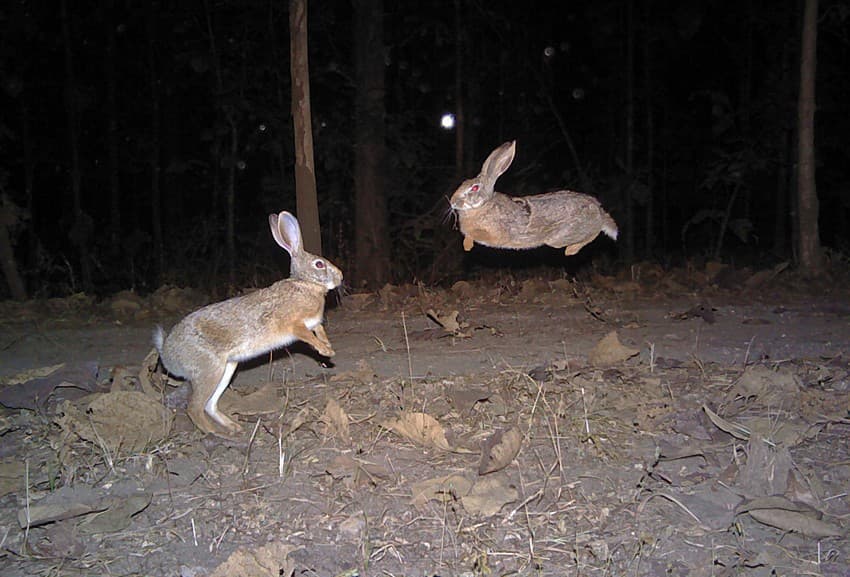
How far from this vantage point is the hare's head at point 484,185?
5.96m

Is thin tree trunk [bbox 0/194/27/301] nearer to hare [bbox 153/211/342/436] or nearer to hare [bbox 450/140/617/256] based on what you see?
hare [bbox 153/211/342/436]

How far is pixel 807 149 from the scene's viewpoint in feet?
41.2

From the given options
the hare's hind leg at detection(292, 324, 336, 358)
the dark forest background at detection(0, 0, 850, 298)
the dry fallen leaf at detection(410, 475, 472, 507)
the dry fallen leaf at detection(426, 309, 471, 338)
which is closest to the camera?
the dry fallen leaf at detection(410, 475, 472, 507)

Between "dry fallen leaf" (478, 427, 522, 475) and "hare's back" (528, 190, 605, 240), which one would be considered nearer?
"dry fallen leaf" (478, 427, 522, 475)

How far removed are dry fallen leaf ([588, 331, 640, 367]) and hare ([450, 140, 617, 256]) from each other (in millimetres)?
1008

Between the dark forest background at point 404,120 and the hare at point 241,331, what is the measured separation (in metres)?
6.40

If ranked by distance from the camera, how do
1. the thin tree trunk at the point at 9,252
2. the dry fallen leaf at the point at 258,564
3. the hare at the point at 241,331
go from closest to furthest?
the dry fallen leaf at the point at 258,564 < the hare at the point at 241,331 < the thin tree trunk at the point at 9,252

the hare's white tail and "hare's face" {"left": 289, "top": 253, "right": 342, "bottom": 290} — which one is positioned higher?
the hare's white tail

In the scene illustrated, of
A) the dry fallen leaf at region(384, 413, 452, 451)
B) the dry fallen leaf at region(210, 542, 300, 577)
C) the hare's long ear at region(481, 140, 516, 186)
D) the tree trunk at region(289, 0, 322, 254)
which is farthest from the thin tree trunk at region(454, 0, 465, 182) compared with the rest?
the dry fallen leaf at region(210, 542, 300, 577)

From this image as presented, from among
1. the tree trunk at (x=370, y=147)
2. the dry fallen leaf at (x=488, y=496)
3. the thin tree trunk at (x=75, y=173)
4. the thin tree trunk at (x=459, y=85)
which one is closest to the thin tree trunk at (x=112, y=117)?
the thin tree trunk at (x=75, y=173)

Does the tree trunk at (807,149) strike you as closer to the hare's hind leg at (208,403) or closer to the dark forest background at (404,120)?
the dark forest background at (404,120)

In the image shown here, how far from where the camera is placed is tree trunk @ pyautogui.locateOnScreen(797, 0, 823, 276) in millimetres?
12219

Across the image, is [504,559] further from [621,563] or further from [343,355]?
[343,355]

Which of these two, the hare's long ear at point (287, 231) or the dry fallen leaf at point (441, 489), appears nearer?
the dry fallen leaf at point (441, 489)
